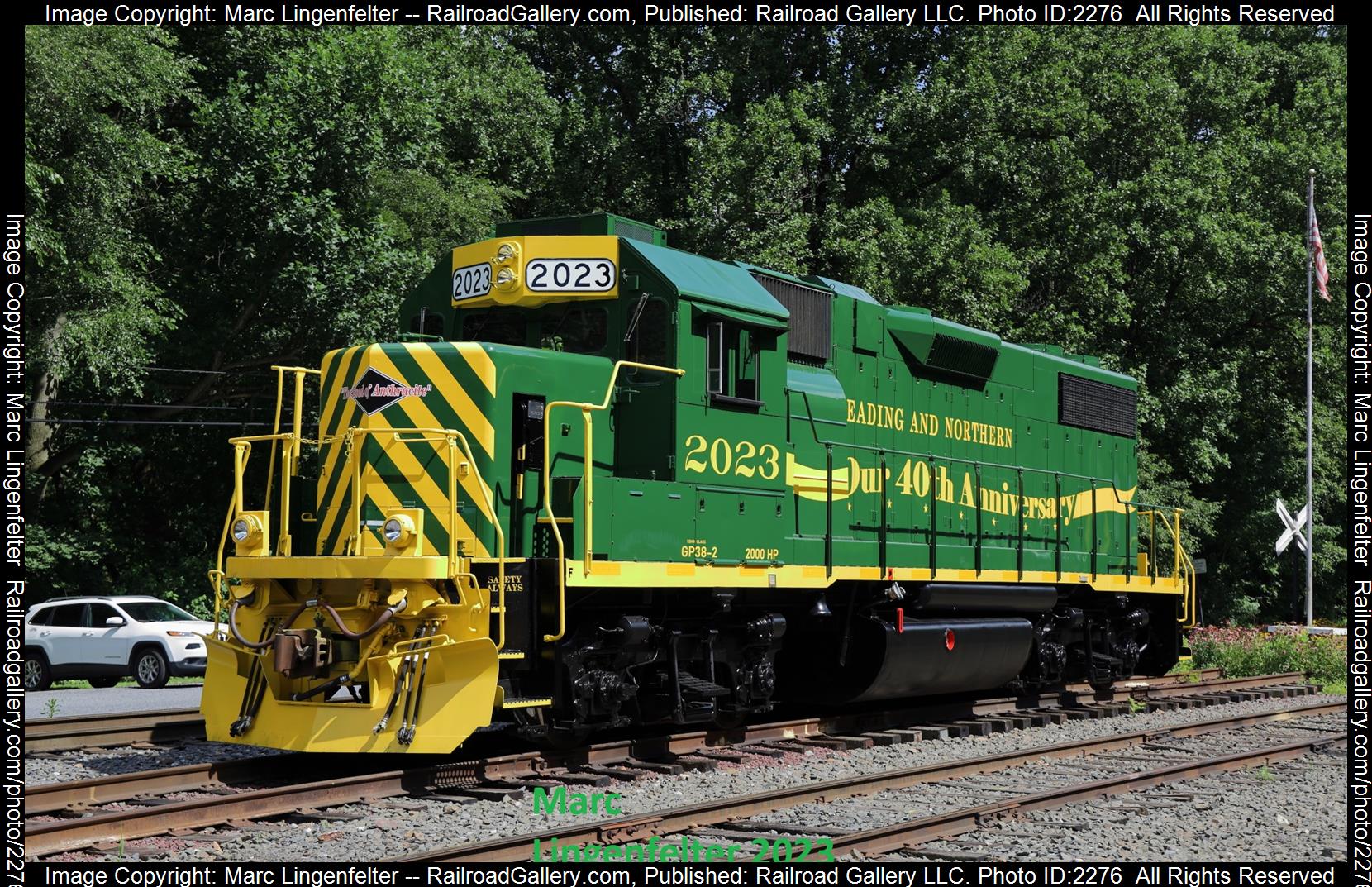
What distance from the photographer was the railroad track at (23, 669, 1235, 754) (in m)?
10.3

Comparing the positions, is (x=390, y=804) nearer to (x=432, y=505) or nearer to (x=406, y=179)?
(x=432, y=505)

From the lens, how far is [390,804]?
805 cm

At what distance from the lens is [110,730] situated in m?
10.7

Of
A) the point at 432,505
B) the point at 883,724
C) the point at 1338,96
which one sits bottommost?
the point at 883,724

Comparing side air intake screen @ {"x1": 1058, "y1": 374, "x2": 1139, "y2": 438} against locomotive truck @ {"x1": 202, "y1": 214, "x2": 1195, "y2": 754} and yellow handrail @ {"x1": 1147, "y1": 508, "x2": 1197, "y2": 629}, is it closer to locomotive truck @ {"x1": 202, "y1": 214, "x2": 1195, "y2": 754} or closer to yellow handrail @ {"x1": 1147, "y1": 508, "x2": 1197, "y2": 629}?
yellow handrail @ {"x1": 1147, "y1": 508, "x2": 1197, "y2": 629}

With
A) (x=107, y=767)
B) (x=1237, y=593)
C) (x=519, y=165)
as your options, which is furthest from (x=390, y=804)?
(x=1237, y=593)

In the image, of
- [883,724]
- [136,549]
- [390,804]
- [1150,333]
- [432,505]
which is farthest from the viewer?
[1150,333]

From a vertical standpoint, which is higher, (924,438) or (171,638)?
(924,438)

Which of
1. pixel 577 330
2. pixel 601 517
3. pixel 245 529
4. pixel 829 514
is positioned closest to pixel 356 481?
pixel 245 529

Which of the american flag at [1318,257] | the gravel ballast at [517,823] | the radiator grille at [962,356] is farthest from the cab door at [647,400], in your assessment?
the american flag at [1318,257]

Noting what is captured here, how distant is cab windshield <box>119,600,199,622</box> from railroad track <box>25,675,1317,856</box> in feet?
31.8

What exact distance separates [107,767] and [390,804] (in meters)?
2.74

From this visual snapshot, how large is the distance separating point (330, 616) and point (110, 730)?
132 inches

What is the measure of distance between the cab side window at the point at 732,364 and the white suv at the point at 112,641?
10398 mm
